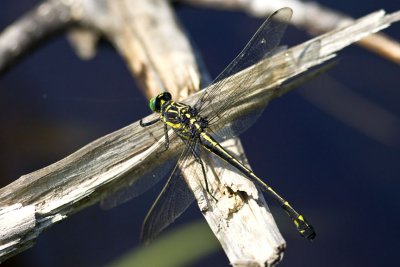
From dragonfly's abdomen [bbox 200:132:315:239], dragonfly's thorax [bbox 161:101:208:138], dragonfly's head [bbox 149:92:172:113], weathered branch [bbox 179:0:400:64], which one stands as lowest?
dragonfly's abdomen [bbox 200:132:315:239]

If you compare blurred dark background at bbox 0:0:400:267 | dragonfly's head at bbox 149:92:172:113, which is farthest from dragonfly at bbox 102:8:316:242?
blurred dark background at bbox 0:0:400:267

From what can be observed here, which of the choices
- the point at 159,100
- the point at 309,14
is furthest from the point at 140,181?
the point at 309,14

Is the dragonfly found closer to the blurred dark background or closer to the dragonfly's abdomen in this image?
the dragonfly's abdomen

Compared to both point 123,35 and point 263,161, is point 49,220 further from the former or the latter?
point 263,161

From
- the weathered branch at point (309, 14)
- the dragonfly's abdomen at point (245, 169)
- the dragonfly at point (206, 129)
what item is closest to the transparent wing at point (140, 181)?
the dragonfly at point (206, 129)

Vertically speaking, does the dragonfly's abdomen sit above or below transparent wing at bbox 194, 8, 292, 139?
below

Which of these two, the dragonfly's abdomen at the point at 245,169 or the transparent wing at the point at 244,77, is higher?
the transparent wing at the point at 244,77

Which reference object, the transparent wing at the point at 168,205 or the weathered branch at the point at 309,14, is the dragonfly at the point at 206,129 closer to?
the transparent wing at the point at 168,205

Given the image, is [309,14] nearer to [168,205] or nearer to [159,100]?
[159,100]
